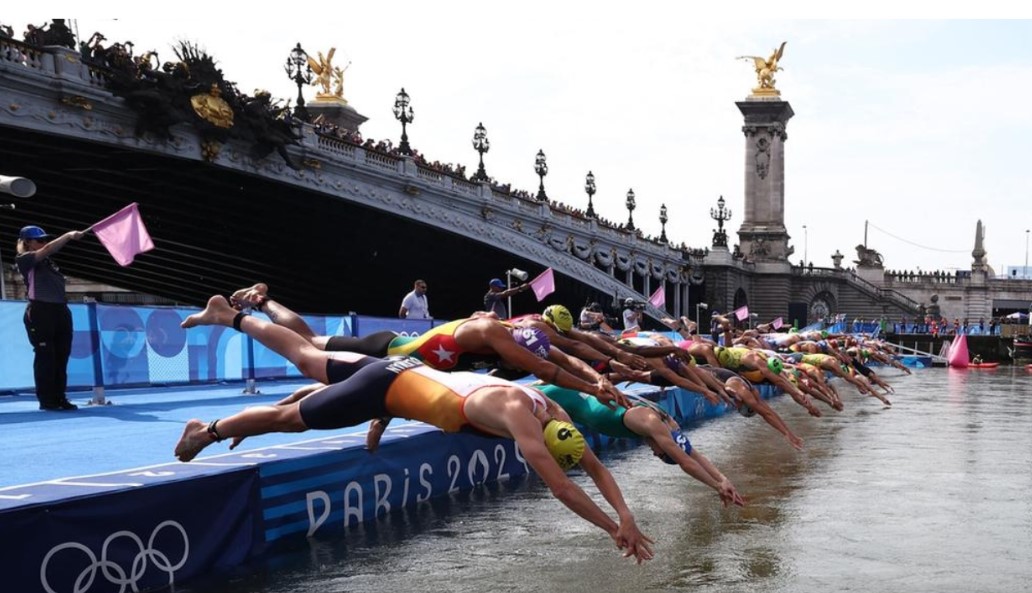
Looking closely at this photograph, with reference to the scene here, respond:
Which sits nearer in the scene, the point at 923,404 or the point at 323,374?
the point at 323,374

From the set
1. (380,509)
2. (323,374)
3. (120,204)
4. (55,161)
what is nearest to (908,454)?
(380,509)

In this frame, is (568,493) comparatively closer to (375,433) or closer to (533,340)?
(533,340)

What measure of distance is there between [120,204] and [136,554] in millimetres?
41259

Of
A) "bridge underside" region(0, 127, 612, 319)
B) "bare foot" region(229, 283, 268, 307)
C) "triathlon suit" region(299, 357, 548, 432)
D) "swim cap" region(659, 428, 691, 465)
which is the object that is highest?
"bridge underside" region(0, 127, 612, 319)

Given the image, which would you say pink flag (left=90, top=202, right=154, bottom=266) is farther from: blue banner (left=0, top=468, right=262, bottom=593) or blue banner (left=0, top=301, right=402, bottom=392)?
blue banner (left=0, top=468, right=262, bottom=593)

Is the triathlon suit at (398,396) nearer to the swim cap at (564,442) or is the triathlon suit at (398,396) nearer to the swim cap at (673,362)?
the swim cap at (564,442)

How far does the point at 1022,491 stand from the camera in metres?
12.3

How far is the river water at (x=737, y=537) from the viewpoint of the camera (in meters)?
7.88

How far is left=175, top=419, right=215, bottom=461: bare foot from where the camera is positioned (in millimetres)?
7957

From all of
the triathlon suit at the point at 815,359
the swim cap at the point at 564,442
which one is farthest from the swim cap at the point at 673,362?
the triathlon suit at the point at 815,359

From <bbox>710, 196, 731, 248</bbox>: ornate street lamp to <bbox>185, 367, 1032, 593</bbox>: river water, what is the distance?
2621 inches

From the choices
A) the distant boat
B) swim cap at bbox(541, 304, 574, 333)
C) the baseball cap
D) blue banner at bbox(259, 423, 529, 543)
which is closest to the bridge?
the baseball cap

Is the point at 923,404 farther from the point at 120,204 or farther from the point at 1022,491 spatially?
the point at 120,204

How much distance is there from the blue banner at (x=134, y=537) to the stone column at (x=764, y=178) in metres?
88.1
